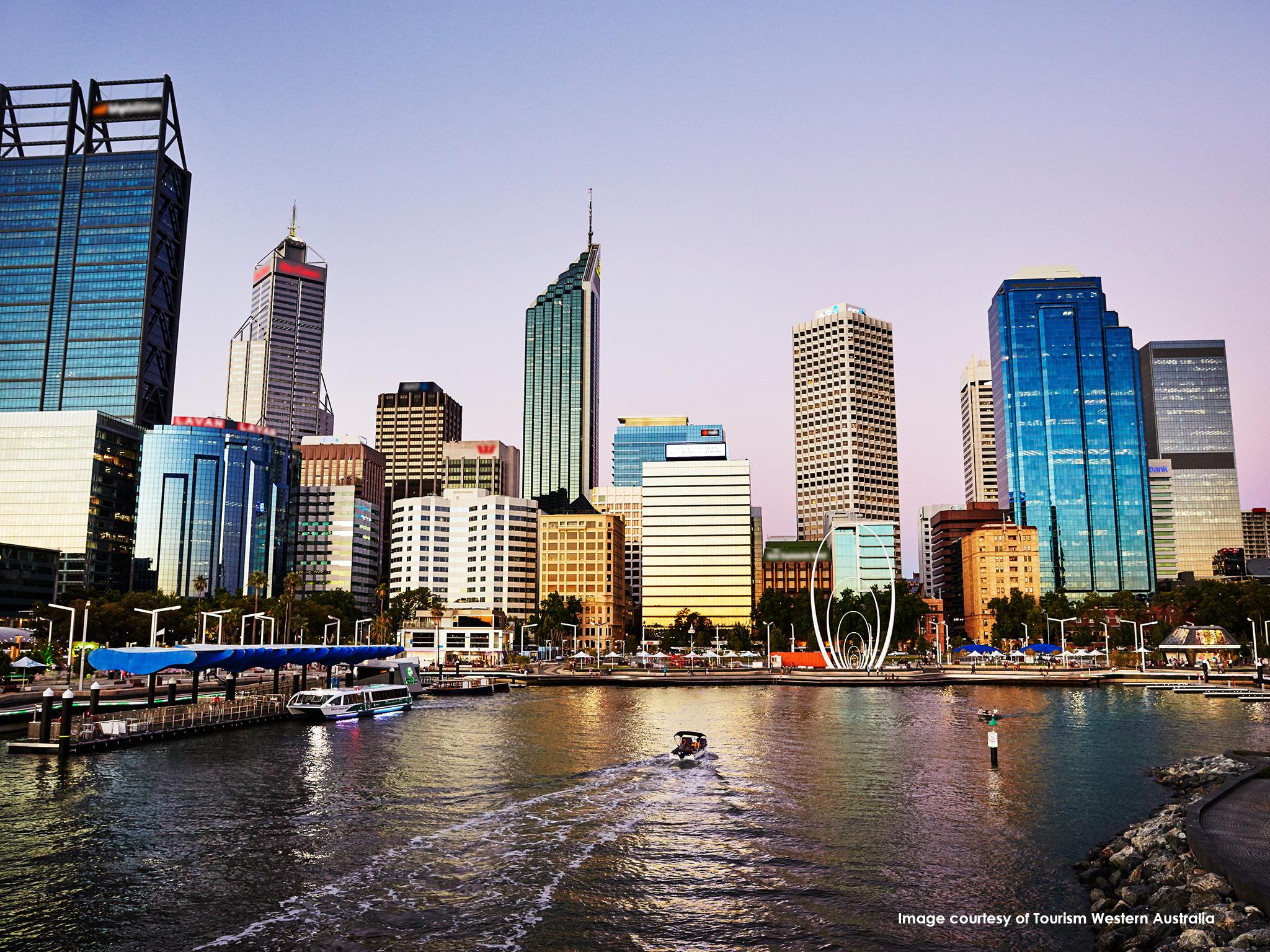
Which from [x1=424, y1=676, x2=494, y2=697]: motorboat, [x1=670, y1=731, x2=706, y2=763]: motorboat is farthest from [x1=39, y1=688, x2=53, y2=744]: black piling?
[x1=424, y1=676, x2=494, y2=697]: motorboat

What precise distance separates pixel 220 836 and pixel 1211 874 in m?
39.1

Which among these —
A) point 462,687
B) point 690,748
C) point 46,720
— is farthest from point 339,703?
point 462,687

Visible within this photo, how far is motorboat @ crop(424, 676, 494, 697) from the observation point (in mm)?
149000

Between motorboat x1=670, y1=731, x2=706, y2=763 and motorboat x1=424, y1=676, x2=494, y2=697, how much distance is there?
86018mm

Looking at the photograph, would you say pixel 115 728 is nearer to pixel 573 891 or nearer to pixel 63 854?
pixel 63 854

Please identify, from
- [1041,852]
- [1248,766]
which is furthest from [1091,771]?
[1041,852]

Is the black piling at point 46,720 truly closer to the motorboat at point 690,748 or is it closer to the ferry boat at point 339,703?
the ferry boat at point 339,703

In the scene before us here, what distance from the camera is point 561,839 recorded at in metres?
43.0

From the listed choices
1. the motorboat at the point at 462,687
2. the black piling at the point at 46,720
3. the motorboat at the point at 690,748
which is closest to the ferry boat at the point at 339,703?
the black piling at the point at 46,720

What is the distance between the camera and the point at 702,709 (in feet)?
380

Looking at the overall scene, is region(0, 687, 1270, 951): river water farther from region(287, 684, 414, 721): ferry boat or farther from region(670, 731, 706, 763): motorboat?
region(287, 684, 414, 721): ferry boat

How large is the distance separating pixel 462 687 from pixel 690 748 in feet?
297

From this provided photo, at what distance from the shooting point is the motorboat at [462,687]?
489 ft

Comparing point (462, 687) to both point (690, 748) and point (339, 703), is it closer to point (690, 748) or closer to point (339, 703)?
point (339, 703)
